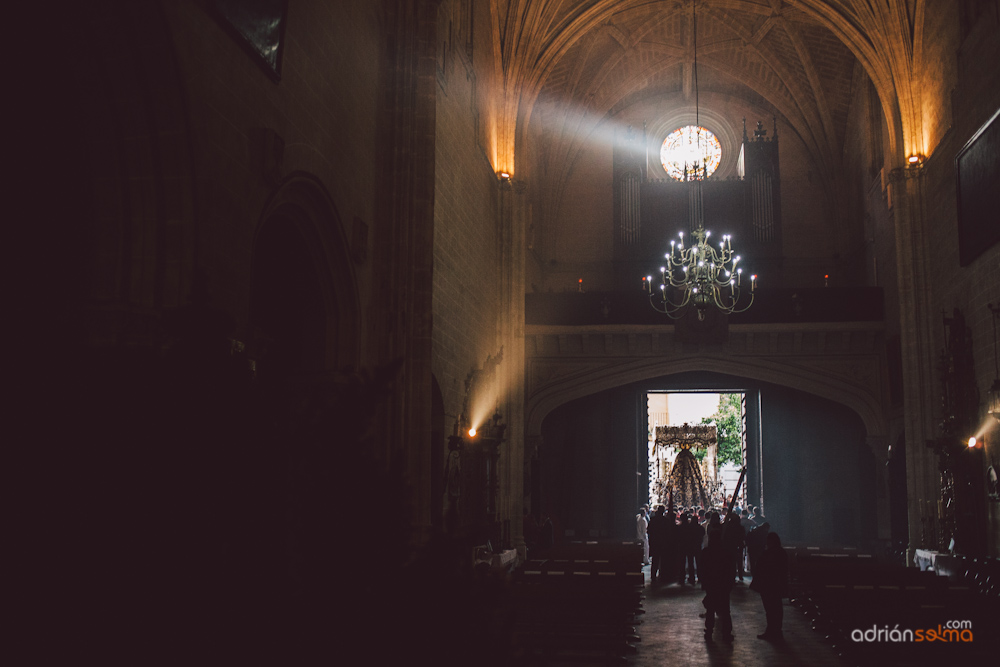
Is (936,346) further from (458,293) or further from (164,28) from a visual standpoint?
(164,28)

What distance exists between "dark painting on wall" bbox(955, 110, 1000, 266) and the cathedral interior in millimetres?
66

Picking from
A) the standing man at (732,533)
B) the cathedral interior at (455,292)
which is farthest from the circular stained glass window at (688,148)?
the standing man at (732,533)

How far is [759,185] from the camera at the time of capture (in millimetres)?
21484

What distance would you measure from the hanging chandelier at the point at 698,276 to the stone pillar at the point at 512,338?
2.59 meters

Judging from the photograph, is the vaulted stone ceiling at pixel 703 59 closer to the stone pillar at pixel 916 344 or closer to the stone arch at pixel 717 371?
the stone pillar at pixel 916 344

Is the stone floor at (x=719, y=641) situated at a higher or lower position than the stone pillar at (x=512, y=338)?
lower

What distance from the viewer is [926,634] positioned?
685cm

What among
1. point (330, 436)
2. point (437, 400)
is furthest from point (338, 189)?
point (330, 436)

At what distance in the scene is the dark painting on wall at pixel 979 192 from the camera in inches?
439

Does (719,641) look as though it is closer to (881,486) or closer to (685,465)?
(881,486)

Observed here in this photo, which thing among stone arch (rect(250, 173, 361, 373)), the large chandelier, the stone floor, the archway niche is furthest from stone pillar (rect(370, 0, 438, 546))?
the archway niche

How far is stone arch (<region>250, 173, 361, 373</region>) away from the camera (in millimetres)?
8211

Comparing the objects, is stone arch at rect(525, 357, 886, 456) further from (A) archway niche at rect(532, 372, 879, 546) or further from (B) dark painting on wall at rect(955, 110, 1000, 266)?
(B) dark painting on wall at rect(955, 110, 1000, 266)

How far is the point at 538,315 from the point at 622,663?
11502 mm
